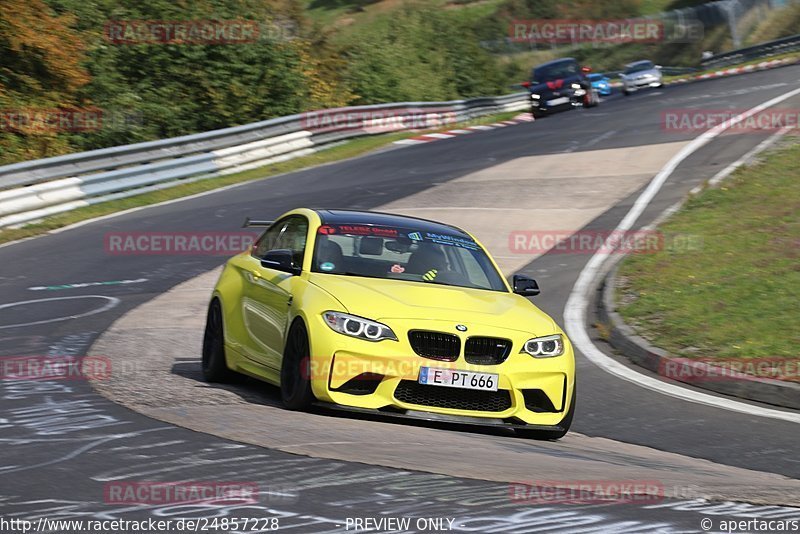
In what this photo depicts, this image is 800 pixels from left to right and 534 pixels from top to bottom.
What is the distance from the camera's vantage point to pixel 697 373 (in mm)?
11266

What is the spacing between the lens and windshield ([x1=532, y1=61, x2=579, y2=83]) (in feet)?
131

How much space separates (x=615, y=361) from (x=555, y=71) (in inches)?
1145

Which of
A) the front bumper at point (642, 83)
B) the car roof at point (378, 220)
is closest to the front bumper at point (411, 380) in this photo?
the car roof at point (378, 220)

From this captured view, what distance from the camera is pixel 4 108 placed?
90.4 feet

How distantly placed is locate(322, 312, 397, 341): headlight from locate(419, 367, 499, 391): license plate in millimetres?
322


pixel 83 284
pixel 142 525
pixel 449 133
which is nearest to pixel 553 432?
pixel 142 525

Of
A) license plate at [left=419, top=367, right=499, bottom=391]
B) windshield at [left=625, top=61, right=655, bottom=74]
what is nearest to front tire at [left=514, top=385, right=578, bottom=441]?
license plate at [left=419, top=367, right=499, bottom=391]

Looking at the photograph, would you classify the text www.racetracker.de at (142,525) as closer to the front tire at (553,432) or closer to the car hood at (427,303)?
the car hood at (427,303)

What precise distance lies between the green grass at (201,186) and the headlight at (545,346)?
12.7m

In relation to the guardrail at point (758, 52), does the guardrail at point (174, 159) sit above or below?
below

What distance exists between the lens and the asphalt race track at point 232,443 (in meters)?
5.46

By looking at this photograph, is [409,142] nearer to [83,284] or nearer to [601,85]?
[83,284]

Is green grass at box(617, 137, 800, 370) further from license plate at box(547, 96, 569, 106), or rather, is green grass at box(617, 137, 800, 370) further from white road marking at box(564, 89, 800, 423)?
license plate at box(547, 96, 569, 106)

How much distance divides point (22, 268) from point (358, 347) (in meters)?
9.97
